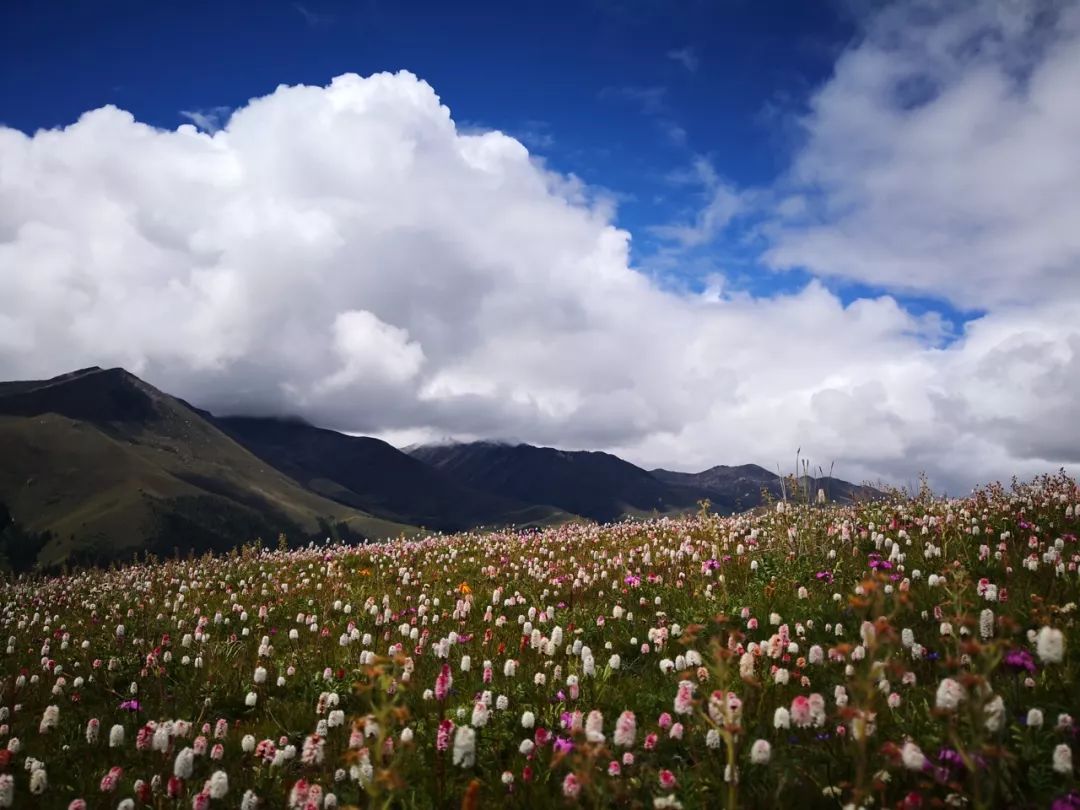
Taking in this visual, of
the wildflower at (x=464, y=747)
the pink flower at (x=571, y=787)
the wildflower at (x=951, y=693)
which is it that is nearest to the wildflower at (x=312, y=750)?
the wildflower at (x=464, y=747)

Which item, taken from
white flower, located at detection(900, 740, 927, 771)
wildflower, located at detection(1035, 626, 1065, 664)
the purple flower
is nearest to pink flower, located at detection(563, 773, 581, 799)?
white flower, located at detection(900, 740, 927, 771)

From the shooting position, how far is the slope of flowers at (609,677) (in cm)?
387

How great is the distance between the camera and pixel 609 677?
664 cm

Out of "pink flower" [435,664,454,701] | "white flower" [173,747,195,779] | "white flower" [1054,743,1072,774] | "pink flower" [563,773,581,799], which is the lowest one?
"white flower" [173,747,195,779]

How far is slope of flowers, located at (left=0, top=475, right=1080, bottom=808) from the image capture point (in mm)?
3873

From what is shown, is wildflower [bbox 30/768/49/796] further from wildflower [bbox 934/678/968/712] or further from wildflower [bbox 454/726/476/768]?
wildflower [bbox 934/678/968/712]

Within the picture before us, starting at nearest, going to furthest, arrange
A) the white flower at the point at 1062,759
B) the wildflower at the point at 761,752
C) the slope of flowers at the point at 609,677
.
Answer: the white flower at the point at 1062,759 < the slope of flowers at the point at 609,677 < the wildflower at the point at 761,752

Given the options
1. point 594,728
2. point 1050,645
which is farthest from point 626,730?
point 1050,645

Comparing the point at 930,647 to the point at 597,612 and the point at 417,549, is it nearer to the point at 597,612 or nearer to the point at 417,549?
the point at 597,612

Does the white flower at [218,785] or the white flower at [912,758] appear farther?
the white flower at [218,785]

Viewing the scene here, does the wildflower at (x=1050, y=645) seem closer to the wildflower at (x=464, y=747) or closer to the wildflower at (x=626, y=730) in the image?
the wildflower at (x=626, y=730)

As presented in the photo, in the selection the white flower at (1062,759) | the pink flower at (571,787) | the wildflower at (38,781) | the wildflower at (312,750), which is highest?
the white flower at (1062,759)

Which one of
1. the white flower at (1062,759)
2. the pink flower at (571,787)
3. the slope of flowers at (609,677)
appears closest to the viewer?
the white flower at (1062,759)

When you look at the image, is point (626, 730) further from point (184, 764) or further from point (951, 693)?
point (184, 764)
